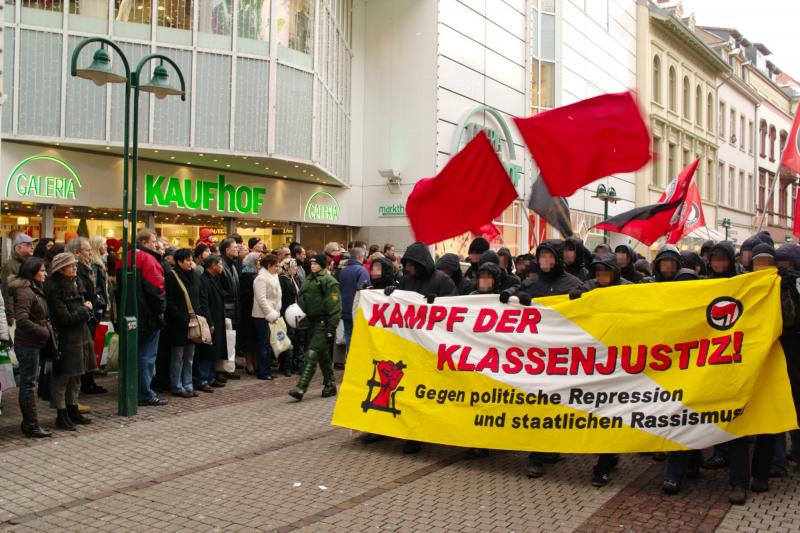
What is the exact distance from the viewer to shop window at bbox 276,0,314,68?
17.8m

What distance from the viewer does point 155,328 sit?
31.1 feet

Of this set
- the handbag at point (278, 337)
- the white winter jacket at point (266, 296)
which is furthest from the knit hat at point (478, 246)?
the handbag at point (278, 337)

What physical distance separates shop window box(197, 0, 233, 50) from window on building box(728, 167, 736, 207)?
1763 inches

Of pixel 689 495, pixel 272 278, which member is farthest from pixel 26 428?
pixel 689 495

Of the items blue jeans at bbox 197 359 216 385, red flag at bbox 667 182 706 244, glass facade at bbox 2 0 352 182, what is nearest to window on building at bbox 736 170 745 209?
red flag at bbox 667 182 706 244

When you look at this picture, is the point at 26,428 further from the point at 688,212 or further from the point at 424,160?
the point at 424,160

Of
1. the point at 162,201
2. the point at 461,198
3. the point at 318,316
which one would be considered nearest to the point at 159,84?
the point at 318,316

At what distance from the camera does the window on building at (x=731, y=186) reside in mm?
53456

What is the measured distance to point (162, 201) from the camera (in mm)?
17922

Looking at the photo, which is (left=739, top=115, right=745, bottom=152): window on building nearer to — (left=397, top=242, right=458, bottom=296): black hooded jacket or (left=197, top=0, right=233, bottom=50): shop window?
(left=197, top=0, right=233, bottom=50): shop window

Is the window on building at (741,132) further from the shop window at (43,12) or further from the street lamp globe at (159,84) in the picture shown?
the street lamp globe at (159,84)

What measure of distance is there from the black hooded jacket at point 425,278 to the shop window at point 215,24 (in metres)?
11.0

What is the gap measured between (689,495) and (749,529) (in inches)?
32.6

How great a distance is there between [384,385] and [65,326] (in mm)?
3454
